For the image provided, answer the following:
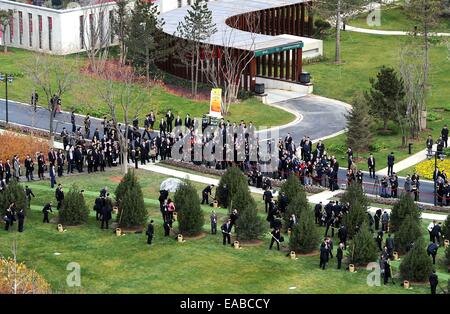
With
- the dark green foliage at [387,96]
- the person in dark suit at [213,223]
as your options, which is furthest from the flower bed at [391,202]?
the dark green foliage at [387,96]

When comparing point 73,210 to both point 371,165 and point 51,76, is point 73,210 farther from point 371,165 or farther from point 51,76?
point 51,76

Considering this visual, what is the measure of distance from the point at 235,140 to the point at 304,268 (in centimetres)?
1803

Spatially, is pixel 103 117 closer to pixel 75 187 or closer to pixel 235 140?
pixel 235 140

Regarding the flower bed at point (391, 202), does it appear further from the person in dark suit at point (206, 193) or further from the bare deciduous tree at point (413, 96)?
the bare deciduous tree at point (413, 96)

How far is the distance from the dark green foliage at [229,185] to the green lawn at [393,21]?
47.9 metres

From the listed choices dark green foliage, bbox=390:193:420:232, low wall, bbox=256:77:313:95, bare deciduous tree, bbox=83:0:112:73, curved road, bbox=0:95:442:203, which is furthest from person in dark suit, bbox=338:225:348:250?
bare deciduous tree, bbox=83:0:112:73

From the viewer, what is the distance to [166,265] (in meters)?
53.6

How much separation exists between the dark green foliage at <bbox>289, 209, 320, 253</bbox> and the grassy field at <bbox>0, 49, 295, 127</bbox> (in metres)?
26.1

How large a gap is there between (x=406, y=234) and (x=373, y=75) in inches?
1522

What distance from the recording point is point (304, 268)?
175 feet

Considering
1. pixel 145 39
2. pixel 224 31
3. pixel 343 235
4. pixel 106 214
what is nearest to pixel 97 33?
pixel 145 39

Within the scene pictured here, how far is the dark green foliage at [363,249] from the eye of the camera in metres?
53.1

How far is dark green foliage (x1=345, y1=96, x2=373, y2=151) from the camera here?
→ 7381cm
